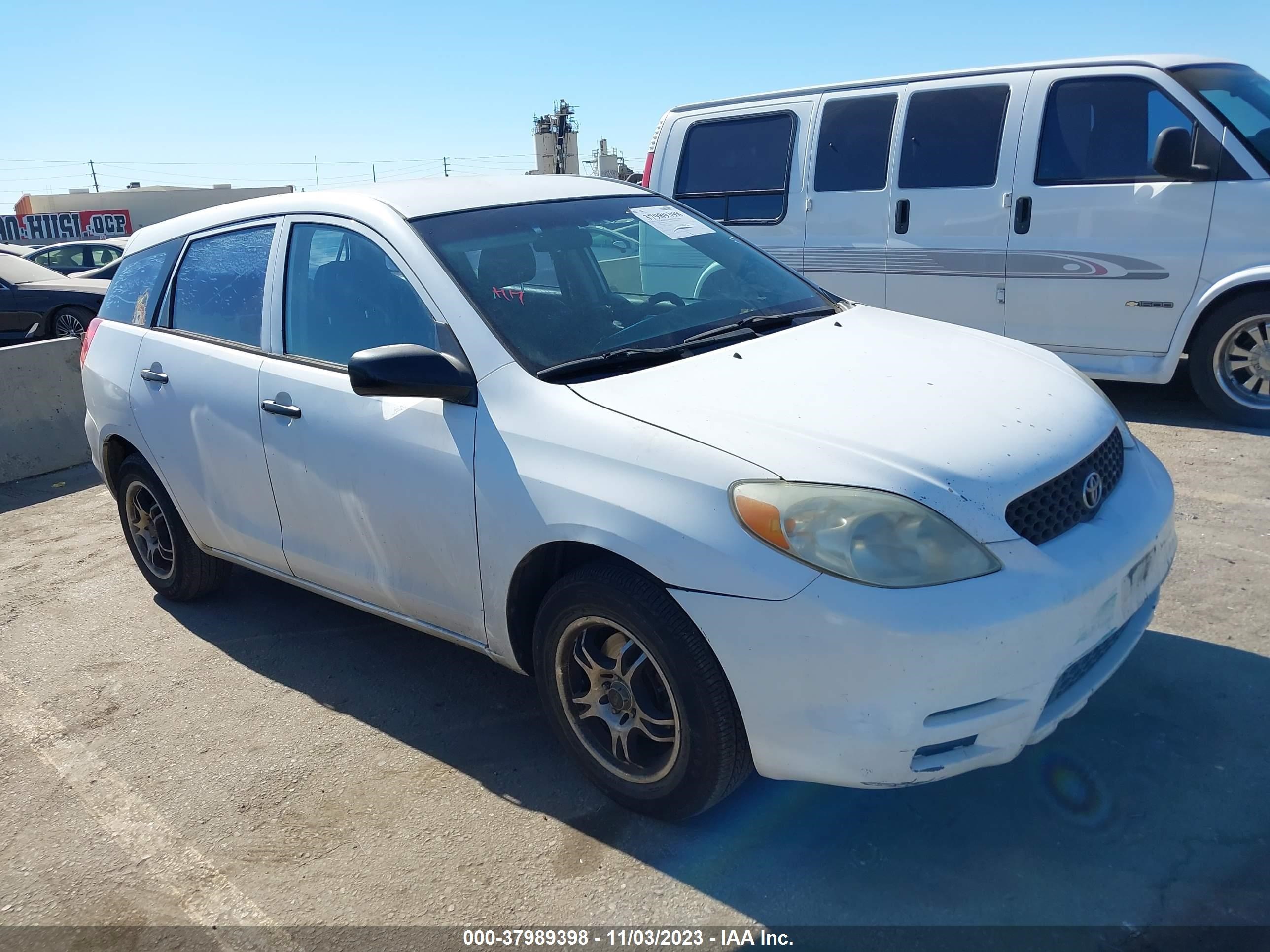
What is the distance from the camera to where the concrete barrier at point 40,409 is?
7574 millimetres

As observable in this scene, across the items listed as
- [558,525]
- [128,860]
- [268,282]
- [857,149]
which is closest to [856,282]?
[857,149]

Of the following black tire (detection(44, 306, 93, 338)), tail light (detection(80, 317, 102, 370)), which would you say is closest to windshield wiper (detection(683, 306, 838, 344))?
tail light (detection(80, 317, 102, 370))

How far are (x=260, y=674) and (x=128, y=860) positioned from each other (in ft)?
3.79

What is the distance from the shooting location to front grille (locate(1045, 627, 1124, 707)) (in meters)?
2.54

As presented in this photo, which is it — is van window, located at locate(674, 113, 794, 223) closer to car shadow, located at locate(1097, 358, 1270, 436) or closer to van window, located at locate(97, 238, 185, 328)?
car shadow, located at locate(1097, 358, 1270, 436)

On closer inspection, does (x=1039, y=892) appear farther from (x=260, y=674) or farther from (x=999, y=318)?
(x=999, y=318)

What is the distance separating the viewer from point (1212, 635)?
3.65m

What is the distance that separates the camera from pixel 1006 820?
278cm

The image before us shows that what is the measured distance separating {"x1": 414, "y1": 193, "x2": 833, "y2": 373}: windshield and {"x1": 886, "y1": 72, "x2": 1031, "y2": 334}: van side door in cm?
313

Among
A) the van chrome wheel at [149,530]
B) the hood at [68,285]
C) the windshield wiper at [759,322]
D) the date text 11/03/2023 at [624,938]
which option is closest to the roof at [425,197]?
the windshield wiper at [759,322]

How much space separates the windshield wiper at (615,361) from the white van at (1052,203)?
4.23 meters

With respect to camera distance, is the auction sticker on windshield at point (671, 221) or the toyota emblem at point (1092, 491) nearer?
the toyota emblem at point (1092, 491)

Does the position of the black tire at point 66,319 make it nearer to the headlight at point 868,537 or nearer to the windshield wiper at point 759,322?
the windshield wiper at point 759,322

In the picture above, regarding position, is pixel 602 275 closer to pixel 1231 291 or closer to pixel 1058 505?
pixel 1058 505
